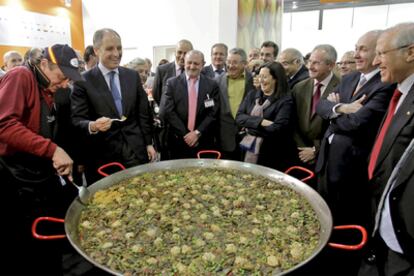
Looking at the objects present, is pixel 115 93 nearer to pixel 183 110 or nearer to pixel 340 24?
pixel 183 110

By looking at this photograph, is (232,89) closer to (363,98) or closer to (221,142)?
(221,142)

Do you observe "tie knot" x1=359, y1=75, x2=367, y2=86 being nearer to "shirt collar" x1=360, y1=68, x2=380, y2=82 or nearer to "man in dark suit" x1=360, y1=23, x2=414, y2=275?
"shirt collar" x1=360, y1=68, x2=380, y2=82

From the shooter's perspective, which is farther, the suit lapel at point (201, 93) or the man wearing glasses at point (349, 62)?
the man wearing glasses at point (349, 62)

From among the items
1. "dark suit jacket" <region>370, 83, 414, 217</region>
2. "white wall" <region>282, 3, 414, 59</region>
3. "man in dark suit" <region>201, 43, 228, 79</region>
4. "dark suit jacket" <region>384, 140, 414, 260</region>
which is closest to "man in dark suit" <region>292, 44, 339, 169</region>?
"dark suit jacket" <region>370, 83, 414, 217</region>

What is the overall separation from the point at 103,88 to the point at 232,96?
1395 mm

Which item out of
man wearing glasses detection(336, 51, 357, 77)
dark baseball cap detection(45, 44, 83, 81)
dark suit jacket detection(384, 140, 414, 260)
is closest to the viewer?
dark suit jacket detection(384, 140, 414, 260)

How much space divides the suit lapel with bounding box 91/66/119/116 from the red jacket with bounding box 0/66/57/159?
533 mm

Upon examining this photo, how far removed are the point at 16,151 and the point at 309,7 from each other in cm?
1498

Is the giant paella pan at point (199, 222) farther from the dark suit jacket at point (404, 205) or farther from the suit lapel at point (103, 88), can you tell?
the suit lapel at point (103, 88)

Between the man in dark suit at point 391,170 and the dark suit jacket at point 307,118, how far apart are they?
86cm

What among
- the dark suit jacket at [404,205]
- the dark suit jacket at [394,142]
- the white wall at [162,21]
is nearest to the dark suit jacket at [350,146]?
the dark suit jacket at [394,142]

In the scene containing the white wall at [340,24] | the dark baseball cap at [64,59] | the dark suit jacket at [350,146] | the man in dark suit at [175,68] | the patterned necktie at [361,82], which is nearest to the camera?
the dark baseball cap at [64,59]

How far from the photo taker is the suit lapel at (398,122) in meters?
1.28

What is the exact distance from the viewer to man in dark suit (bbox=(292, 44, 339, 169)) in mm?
2357
